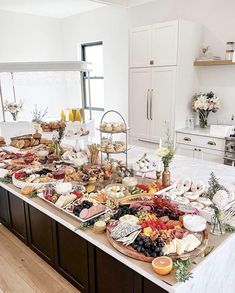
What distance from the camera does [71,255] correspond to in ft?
6.00

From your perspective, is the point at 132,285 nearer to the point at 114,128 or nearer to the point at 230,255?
the point at 230,255

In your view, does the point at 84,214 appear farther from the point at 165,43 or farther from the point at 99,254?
the point at 165,43

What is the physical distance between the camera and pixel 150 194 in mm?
1849

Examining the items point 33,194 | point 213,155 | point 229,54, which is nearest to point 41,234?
point 33,194

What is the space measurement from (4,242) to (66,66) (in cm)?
209

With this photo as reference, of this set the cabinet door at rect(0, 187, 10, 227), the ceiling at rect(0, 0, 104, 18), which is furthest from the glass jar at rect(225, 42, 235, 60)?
the cabinet door at rect(0, 187, 10, 227)

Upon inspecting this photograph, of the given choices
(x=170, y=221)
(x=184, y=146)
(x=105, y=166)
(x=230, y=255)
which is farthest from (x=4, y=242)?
(x=184, y=146)

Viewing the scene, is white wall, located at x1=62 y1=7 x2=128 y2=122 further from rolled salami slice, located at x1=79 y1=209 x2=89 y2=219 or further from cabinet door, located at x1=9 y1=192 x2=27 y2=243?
rolled salami slice, located at x1=79 y1=209 x2=89 y2=219

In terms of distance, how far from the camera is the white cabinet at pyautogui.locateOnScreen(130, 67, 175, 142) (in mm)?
3809

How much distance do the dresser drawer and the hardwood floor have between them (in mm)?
2414

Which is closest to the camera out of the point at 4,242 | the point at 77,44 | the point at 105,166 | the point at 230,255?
the point at 230,255

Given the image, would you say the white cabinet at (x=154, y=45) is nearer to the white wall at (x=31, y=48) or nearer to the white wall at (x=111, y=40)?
the white wall at (x=111, y=40)

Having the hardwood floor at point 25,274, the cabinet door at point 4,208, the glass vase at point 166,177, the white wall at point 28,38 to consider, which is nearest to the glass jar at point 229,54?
the glass vase at point 166,177

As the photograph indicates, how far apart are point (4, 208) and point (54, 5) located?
13.0ft
